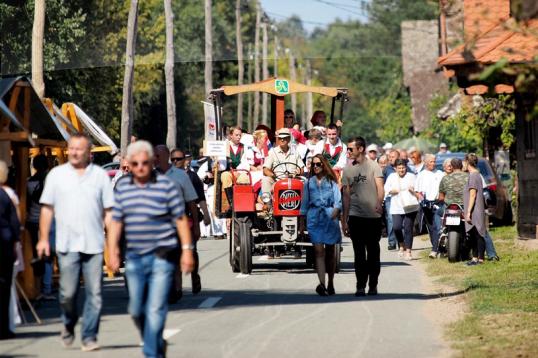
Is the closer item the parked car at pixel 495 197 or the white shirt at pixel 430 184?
the white shirt at pixel 430 184

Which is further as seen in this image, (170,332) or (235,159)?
(235,159)

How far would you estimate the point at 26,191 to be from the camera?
18156 millimetres

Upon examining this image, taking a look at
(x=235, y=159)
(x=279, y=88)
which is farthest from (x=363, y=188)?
(x=279, y=88)

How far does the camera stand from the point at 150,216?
37.1 feet

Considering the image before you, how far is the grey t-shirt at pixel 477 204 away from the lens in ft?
74.6

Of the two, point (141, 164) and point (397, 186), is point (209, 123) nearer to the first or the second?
point (397, 186)

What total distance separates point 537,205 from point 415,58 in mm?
59081

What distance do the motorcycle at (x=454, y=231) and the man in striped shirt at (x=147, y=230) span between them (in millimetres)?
12463

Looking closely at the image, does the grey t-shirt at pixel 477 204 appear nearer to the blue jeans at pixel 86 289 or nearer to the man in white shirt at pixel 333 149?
the man in white shirt at pixel 333 149

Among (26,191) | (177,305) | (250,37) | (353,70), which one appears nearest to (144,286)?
(177,305)

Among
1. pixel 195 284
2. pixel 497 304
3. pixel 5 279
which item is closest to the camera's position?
pixel 5 279

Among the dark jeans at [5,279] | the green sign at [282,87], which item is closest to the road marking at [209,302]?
the dark jeans at [5,279]

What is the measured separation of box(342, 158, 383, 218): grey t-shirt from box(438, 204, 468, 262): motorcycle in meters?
5.44

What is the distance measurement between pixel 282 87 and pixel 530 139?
20.1 feet
